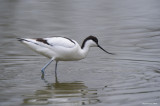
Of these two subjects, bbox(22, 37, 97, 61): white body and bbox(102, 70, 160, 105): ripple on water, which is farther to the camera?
bbox(22, 37, 97, 61): white body

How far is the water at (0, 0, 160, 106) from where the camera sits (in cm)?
718

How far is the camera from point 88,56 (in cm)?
1035

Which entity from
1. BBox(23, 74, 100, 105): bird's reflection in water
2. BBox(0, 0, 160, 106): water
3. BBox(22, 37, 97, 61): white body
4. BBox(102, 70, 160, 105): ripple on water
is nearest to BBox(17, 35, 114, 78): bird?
BBox(22, 37, 97, 61): white body

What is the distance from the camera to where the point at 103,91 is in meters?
7.42

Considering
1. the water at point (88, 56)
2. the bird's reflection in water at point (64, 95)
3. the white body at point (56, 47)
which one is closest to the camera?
the bird's reflection in water at point (64, 95)

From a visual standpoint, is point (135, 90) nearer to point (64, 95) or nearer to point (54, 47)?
point (64, 95)

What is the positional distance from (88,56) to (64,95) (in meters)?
3.17

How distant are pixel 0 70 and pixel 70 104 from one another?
2.63 m

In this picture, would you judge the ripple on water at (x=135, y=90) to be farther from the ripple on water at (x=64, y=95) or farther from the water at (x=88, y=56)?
the ripple on water at (x=64, y=95)

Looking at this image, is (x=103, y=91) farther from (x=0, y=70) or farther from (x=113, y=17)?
(x=113, y=17)

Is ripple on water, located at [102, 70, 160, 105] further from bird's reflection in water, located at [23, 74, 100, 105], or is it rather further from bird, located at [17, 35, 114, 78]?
bird, located at [17, 35, 114, 78]

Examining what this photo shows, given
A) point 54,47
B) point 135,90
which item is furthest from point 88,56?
point 135,90

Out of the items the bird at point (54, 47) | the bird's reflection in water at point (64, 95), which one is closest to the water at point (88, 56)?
the bird's reflection in water at point (64, 95)

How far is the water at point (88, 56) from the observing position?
7176 mm
